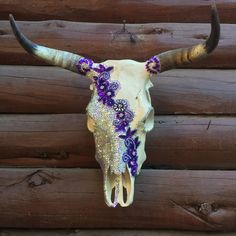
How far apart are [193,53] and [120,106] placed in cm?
41

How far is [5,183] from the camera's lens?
10.0ft

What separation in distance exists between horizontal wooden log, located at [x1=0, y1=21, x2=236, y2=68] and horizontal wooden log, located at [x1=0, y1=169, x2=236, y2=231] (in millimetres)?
758

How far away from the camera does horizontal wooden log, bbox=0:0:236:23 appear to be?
373cm

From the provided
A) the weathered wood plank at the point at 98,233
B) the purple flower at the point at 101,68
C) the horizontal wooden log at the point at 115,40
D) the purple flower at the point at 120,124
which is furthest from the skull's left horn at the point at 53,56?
the weathered wood plank at the point at 98,233

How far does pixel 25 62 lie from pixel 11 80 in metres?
0.20

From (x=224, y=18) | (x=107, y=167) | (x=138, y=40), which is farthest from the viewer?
(x=224, y=18)

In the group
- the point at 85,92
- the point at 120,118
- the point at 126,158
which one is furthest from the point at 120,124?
the point at 85,92

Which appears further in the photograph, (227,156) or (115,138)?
(227,156)

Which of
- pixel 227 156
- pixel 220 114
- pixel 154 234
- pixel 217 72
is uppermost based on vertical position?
pixel 217 72

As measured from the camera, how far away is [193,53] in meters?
2.79

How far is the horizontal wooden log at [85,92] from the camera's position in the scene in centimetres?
323

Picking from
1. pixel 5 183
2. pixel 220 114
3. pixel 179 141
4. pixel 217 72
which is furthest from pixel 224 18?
pixel 5 183

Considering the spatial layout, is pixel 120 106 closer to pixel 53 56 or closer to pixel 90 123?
pixel 90 123

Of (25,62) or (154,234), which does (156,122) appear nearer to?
(154,234)
